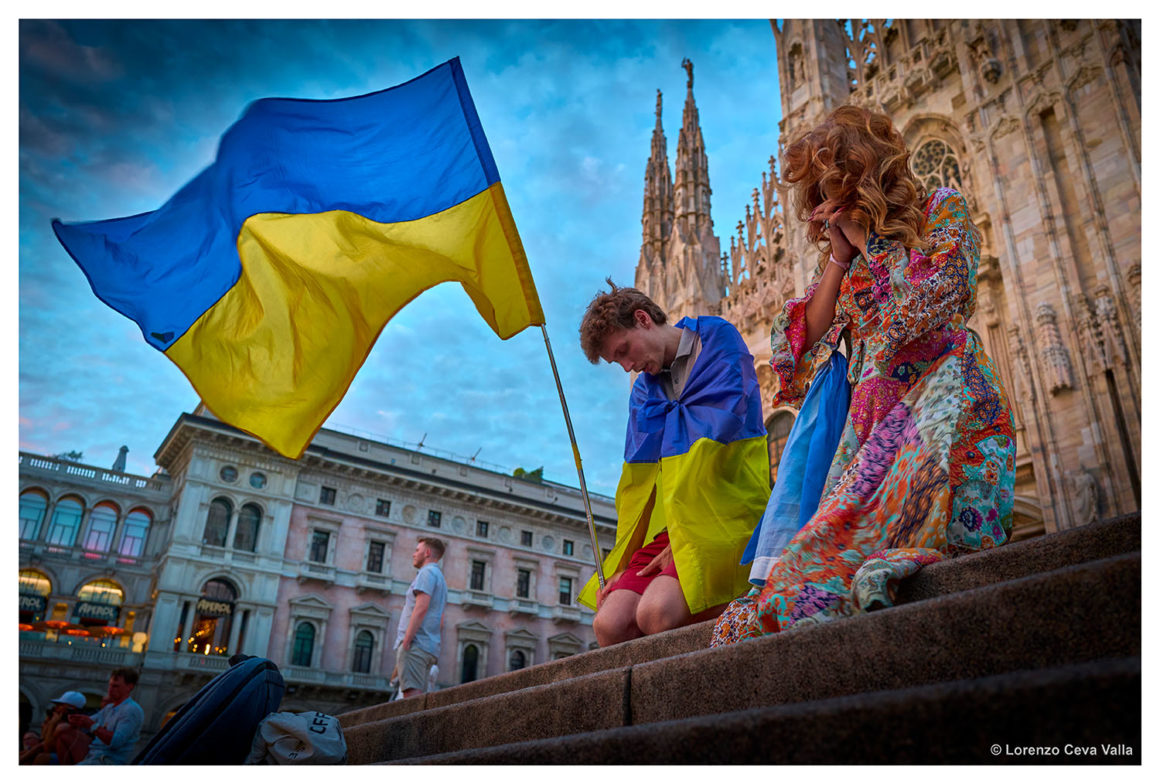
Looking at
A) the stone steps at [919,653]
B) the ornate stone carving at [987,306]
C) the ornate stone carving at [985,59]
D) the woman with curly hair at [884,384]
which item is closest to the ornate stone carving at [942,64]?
the ornate stone carving at [985,59]

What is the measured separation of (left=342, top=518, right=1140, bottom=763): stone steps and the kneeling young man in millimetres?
909

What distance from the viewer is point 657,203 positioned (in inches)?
803

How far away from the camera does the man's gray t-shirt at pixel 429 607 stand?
6547 mm

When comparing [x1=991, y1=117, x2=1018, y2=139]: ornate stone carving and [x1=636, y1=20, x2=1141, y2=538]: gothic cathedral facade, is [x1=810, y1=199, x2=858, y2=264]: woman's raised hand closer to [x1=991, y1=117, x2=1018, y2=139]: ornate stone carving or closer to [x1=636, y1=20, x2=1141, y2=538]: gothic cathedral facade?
[x1=636, y1=20, x2=1141, y2=538]: gothic cathedral facade

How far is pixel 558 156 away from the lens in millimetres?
7250

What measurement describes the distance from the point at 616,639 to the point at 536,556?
2956 cm

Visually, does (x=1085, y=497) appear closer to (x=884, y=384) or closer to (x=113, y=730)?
(x=884, y=384)

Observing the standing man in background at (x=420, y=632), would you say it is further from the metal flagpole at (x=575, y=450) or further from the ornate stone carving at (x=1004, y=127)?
the ornate stone carving at (x=1004, y=127)

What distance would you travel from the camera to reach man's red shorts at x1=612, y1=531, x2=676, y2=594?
3661 mm

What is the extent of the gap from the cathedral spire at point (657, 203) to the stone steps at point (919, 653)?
17.5 meters

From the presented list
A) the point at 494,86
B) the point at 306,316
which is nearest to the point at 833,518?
the point at 306,316

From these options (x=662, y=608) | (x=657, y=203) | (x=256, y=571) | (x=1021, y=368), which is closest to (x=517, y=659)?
(x=256, y=571)

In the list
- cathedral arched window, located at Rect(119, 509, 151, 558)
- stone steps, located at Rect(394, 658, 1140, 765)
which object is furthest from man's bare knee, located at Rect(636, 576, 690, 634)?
cathedral arched window, located at Rect(119, 509, 151, 558)

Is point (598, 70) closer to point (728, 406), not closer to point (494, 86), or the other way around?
point (494, 86)
